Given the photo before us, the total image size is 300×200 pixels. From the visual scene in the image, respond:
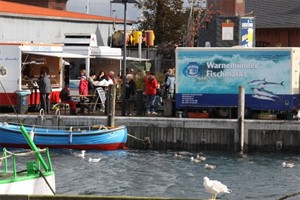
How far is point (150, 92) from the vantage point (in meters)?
36.7

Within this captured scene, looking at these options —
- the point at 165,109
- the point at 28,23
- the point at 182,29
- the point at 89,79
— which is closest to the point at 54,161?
the point at 165,109

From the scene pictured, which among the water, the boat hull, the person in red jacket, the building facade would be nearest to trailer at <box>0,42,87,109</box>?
the water

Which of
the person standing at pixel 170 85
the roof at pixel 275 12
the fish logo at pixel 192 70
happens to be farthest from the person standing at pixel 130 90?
the roof at pixel 275 12

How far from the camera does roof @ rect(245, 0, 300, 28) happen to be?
7406 centimetres

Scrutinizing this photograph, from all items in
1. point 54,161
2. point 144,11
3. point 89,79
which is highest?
point 144,11

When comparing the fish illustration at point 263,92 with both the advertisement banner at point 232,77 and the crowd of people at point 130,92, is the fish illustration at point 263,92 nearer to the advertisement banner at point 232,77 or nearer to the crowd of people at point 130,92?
the advertisement banner at point 232,77

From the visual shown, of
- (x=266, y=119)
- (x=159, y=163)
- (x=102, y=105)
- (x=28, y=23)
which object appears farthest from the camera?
(x=28, y=23)

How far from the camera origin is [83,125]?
35.5 meters

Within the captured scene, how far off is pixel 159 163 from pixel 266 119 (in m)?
5.11

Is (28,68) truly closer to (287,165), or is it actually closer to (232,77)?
(232,77)

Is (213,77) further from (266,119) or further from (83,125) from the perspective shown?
(83,125)

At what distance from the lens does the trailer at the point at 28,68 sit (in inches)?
1512

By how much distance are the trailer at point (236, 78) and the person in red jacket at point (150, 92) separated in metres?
1.05

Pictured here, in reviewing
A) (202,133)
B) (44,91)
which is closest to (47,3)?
(44,91)
